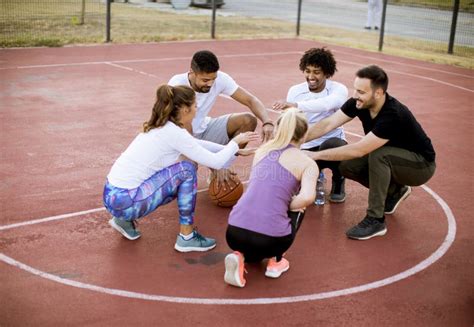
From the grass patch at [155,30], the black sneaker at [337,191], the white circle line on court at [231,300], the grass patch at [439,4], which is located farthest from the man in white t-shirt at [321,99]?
the grass patch at [439,4]

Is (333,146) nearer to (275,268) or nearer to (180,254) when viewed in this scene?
(275,268)

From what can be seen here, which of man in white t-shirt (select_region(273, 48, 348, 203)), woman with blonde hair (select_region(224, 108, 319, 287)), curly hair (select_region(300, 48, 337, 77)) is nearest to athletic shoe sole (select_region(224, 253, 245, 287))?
woman with blonde hair (select_region(224, 108, 319, 287))

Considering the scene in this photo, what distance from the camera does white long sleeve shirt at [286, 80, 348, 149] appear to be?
691cm

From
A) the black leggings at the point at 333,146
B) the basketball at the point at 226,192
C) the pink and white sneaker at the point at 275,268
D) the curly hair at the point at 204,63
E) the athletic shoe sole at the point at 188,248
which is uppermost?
the curly hair at the point at 204,63

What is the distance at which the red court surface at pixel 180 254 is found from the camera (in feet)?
15.8

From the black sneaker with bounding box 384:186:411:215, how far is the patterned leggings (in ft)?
6.91

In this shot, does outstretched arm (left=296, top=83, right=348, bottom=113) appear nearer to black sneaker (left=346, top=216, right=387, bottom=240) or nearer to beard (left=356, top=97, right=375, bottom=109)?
beard (left=356, top=97, right=375, bottom=109)

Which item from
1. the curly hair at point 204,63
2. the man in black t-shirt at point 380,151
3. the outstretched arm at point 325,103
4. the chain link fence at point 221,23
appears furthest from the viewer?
the chain link fence at point 221,23

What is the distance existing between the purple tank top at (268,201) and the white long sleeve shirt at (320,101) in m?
1.81

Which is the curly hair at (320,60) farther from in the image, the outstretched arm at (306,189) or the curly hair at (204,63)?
the outstretched arm at (306,189)

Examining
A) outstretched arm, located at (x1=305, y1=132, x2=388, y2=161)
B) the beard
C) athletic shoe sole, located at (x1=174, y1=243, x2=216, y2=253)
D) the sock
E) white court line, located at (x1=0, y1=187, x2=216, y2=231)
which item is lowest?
white court line, located at (x1=0, y1=187, x2=216, y2=231)

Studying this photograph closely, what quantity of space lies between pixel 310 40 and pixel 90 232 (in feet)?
46.8

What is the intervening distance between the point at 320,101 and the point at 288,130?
1.85m

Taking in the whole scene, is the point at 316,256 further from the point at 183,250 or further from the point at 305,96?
the point at 305,96
